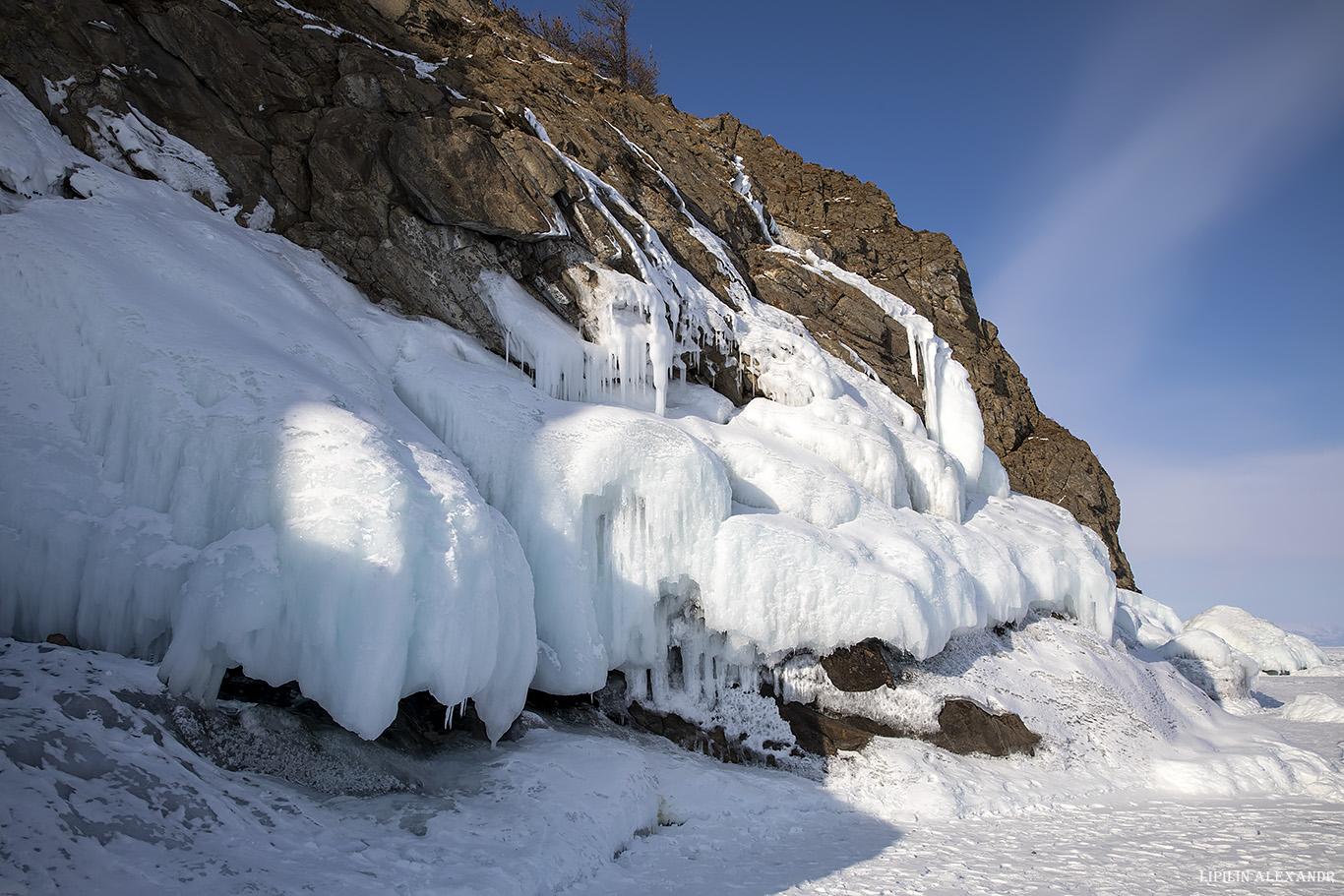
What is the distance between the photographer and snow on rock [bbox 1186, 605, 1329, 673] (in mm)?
21663

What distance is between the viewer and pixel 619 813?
7074mm

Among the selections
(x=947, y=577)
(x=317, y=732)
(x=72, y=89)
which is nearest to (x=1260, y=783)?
(x=947, y=577)

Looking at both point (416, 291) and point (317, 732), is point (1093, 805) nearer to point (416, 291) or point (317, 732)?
point (317, 732)

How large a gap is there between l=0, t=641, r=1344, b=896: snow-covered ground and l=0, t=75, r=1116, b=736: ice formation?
0.77 metres

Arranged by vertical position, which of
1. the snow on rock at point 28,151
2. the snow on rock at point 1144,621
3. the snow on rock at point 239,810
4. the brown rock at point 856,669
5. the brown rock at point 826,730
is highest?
the snow on rock at point 28,151

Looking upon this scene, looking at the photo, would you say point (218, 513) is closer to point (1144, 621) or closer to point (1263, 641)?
point (1144, 621)

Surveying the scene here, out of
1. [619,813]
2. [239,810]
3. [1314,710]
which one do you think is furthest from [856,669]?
[1314,710]

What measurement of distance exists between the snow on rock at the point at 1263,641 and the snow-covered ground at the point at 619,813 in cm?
1265

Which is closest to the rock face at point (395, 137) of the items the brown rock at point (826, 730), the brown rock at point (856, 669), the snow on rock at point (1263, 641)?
the brown rock at point (856, 669)

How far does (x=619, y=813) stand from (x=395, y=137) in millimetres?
11046

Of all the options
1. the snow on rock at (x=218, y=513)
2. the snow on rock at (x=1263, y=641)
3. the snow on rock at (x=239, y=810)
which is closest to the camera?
the snow on rock at (x=239, y=810)

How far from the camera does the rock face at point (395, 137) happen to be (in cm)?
1127

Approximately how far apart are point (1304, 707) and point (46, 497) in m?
21.3

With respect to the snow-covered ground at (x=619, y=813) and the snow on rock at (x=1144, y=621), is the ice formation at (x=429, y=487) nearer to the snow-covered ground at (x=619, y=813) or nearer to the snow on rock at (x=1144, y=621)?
the snow-covered ground at (x=619, y=813)
